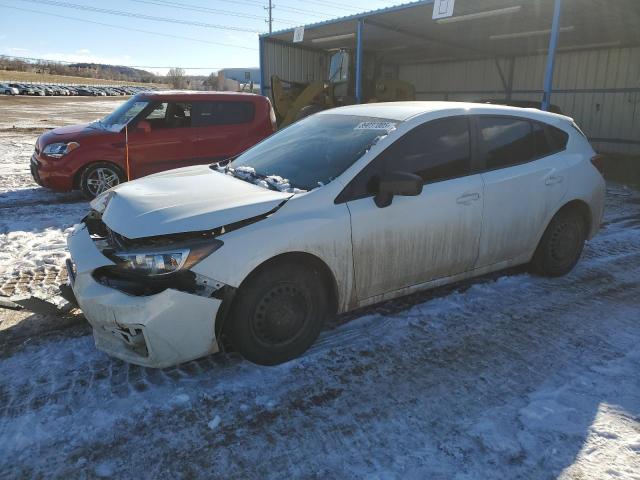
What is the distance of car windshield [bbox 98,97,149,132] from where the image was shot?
7.68 meters

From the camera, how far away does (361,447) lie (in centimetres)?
240

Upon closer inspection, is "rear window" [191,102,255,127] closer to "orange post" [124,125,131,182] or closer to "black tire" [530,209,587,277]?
"orange post" [124,125,131,182]

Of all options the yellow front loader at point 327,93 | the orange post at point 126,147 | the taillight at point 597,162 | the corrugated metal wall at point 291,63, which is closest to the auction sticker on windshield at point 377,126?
the taillight at point 597,162

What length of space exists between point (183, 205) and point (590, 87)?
17.8m

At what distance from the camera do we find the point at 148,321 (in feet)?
8.71

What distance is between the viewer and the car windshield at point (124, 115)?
25.2 ft

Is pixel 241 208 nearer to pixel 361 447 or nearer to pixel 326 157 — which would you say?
pixel 326 157

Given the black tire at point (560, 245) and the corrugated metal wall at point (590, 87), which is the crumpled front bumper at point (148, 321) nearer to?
the black tire at point (560, 245)

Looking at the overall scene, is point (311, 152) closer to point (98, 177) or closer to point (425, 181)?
point (425, 181)

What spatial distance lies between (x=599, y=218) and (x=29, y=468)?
5.05 meters

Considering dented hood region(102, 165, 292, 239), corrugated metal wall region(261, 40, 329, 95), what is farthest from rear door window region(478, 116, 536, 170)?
corrugated metal wall region(261, 40, 329, 95)

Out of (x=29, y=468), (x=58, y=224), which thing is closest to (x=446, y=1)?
(x=58, y=224)

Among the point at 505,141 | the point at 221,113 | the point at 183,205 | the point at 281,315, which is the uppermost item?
the point at 221,113

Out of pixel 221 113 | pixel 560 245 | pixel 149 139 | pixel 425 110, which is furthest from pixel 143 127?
pixel 560 245
